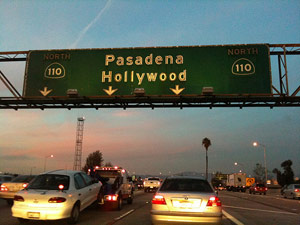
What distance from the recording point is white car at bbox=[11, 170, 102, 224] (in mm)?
8695

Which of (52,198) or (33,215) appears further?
(52,198)

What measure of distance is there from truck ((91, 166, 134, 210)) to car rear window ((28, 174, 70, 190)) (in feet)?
10.2

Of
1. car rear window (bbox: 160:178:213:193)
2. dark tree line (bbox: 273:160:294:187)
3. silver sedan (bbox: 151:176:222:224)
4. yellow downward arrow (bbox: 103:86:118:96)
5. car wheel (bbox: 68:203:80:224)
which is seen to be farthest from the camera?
dark tree line (bbox: 273:160:294:187)

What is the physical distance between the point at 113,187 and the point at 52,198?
16.8ft

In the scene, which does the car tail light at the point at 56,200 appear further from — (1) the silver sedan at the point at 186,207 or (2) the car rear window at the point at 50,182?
(1) the silver sedan at the point at 186,207

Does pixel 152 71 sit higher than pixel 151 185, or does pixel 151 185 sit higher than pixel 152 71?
pixel 152 71

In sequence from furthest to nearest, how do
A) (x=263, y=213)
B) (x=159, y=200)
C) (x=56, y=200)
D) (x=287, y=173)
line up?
1. (x=287, y=173)
2. (x=263, y=213)
3. (x=56, y=200)
4. (x=159, y=200)

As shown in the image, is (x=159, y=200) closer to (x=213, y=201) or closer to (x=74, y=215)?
(x=213, y=201)

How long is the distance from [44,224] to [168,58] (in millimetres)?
9040

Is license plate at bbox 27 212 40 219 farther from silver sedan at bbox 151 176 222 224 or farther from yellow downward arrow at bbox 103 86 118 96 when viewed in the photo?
yellow downward arrow at bbox 103 86 118 96

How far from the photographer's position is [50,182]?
9.84 meters

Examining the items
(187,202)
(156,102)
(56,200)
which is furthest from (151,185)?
(187,202)

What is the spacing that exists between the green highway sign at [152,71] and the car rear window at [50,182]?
19.5ft

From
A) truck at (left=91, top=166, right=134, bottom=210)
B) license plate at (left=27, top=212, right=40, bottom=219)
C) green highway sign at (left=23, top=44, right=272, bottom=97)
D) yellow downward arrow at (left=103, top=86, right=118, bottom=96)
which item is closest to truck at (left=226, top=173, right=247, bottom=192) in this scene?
truck at (left=91, top=166, right=134, bottom=210)
